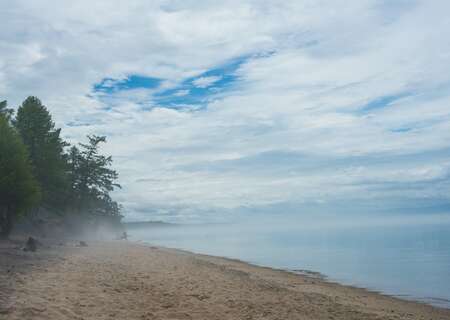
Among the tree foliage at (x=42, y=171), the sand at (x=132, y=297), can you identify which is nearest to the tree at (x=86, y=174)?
the tree foliage at (x=42, y=171)

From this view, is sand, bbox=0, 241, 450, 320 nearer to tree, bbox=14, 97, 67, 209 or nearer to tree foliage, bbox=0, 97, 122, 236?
tree foliage, bbox=0, 97, 122, 236

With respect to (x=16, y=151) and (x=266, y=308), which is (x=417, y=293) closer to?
(x=266, y=308)

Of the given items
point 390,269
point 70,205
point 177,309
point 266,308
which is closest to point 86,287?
point 177,309

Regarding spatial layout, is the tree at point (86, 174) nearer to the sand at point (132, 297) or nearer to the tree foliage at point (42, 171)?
the tree foliage at point (42, 171)

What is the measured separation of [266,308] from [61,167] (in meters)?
39.7

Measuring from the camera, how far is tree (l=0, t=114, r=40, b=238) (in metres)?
32.1

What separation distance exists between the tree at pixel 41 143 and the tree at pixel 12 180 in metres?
11.0

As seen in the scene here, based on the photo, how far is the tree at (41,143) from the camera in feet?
148

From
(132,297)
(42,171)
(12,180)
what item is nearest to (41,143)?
(42,171)

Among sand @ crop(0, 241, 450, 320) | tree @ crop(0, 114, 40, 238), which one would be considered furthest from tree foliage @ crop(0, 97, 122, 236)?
sand @ crop(0, 241, 450, 320)

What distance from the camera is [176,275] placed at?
21000 millimetres

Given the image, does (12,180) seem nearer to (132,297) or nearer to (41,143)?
(41,143)

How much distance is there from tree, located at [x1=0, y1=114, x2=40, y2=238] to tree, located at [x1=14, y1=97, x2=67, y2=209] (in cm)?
1102

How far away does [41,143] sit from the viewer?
151 ft
